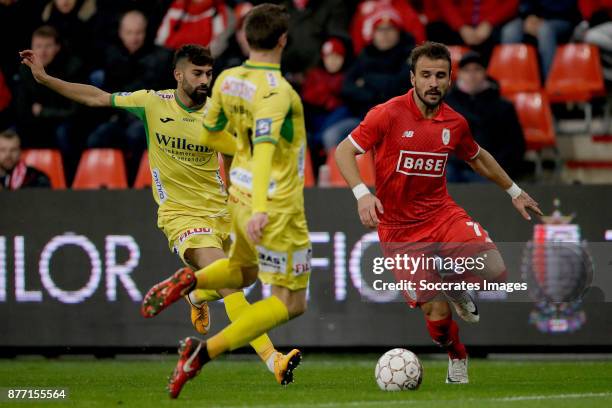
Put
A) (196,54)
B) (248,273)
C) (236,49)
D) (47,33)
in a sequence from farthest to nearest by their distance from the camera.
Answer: (236,49), (47,33), (196,54), (248,273)

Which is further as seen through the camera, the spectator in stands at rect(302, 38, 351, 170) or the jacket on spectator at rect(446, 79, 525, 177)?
the spectator in stands at rect(302, 38, 351, 170)

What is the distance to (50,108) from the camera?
14.6 m

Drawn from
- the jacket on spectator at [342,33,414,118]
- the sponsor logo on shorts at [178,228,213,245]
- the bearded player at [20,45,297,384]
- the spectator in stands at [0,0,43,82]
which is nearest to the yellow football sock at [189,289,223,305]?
the bearded player at [20,45,297,384]

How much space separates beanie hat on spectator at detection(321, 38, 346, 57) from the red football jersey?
Answer: 5.58 meters

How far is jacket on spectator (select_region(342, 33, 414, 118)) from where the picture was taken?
45.4ft

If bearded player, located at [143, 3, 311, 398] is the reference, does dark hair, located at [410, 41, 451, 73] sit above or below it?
above

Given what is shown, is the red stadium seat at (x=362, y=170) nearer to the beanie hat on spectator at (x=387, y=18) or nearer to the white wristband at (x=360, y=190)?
the beanie hat on spectator at (x=387, y=18)

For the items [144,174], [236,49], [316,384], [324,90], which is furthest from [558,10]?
[316,384]

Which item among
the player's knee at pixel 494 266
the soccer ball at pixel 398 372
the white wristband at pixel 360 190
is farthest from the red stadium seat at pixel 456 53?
the soccer ball at pixel 398 372

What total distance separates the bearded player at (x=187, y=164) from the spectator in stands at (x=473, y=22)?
5791mm

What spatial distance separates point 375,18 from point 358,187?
6855 millimetres

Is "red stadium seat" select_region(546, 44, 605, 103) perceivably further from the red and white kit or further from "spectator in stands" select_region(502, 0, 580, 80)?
the red and white kit

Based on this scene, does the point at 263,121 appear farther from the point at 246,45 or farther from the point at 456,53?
the point at 456,53

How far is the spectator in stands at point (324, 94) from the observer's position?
1409 cm
